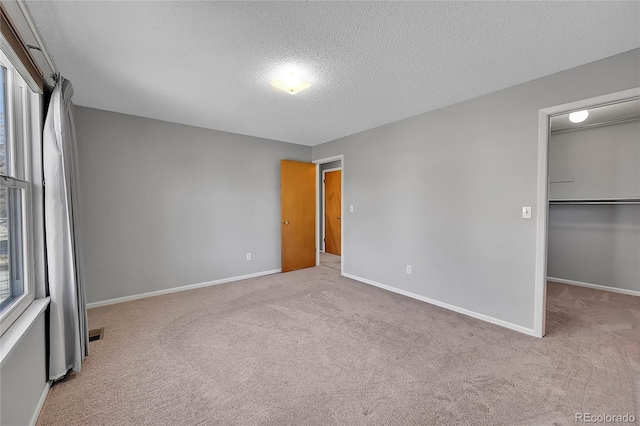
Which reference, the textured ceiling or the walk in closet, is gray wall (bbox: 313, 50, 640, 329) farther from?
the walk in closet

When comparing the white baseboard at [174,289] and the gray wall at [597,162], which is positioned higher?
the gray wall at [597,162]

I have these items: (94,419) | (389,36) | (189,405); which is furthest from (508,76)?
(94,419)

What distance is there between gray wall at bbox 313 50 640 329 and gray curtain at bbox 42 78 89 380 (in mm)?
3389

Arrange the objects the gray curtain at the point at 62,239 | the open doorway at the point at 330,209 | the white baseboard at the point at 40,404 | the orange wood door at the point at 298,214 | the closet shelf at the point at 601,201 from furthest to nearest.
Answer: the open doorway at the point at 330,209 → the orange wood door at the point at 298,214 → the closet shelf at the point at 601,201 → the gray curtain at the point at 62,239 → the white baseboard at the point at 40,404

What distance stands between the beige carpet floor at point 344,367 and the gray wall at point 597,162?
1595mm

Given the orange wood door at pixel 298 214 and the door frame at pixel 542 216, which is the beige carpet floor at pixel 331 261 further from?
the door frame at pixel 542 216

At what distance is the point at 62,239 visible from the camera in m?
1.85

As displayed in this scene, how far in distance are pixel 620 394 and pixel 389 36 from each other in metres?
2.85

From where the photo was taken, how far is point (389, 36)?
1762mm

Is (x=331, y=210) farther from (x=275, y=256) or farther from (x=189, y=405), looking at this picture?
(x=189, y=405)

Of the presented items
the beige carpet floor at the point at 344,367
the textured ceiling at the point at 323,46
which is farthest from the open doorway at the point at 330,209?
the textured ceiling at the point at 323,46

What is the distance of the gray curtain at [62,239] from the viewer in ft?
5.82

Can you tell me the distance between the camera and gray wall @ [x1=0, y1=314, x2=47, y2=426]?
1.18m

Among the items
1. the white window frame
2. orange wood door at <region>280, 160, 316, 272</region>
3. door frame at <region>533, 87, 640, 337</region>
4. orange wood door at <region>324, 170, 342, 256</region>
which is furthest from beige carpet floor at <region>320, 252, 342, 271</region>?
the white window frame
